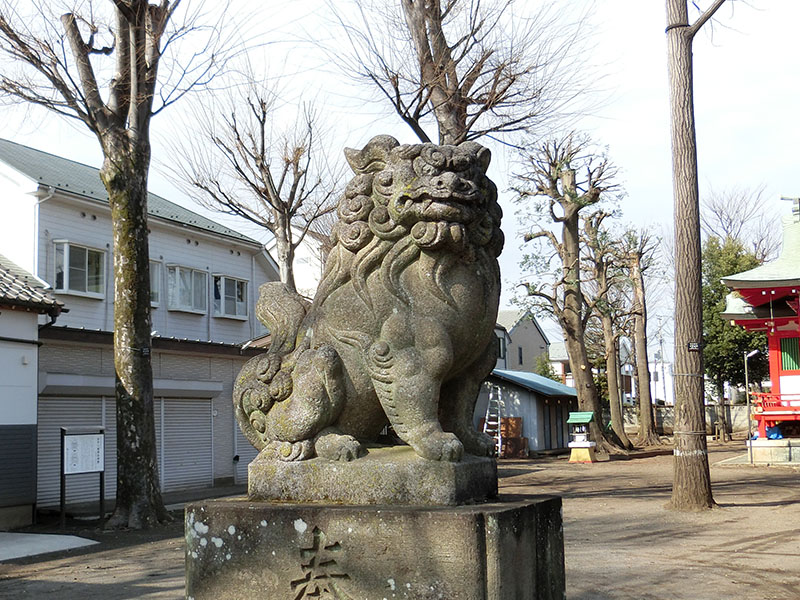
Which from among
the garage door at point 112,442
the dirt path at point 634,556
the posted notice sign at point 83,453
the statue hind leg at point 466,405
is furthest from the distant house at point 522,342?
the statue hind leg at point 466,405

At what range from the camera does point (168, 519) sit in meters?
11.9

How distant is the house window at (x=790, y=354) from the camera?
21.0m

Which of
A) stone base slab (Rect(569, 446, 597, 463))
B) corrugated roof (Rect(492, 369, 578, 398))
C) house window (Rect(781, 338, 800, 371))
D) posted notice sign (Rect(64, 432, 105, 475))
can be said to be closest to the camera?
posted notice sign (Rect(64, 432, 105, 475))

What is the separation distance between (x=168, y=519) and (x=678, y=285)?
7.88m

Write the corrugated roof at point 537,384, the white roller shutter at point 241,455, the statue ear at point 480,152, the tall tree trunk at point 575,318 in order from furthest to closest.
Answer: the corrugated roof at point 537,384, the tall tree trunk at point 575,318, the white roller shutter at point 241,455, the statue ear at point 480,152

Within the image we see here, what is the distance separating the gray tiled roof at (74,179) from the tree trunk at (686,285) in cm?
1248

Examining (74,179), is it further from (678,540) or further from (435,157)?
(435,157)

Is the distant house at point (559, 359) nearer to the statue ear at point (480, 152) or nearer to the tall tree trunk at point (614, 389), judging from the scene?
the tall tree trunk at point (614, 389)

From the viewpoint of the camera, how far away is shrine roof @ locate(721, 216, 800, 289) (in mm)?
18422

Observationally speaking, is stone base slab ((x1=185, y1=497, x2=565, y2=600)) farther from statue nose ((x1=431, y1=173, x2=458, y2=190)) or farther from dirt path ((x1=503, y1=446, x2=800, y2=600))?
dirt path ((x1=503, y1=446, x2=800, y2=600))

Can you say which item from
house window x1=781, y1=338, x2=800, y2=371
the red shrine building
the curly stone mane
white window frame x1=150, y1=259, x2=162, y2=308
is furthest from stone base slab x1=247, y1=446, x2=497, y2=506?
house window x1=781, y1=338, x2=800, y2=371

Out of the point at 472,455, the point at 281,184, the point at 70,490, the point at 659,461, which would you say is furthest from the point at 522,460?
the point at 472,455

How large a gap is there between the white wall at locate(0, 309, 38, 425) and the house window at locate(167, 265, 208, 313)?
811cm

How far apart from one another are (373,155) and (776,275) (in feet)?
55.4
